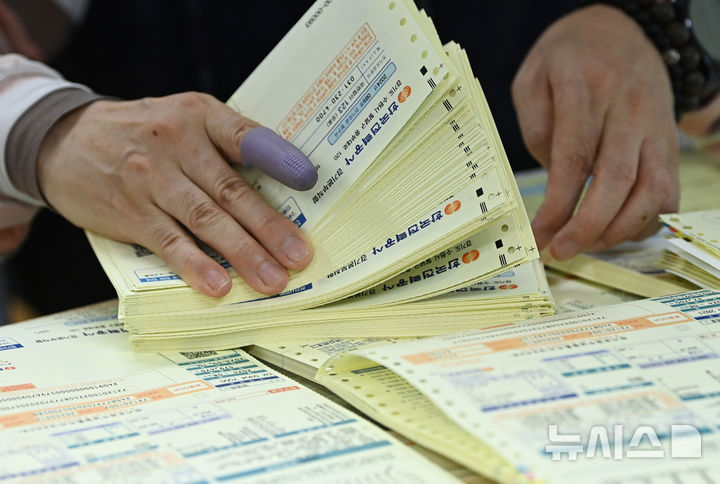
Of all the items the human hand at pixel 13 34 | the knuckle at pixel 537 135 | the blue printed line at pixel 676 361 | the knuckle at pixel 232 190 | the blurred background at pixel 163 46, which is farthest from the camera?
the blurred background at pixel 163 46

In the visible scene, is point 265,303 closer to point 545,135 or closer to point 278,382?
point 278,382

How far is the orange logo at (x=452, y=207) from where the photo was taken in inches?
27.4

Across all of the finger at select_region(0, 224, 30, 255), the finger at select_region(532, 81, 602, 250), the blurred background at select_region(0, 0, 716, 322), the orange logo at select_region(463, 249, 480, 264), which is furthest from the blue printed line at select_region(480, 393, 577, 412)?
the blurred background at select_region(0, 0, 716, 322)

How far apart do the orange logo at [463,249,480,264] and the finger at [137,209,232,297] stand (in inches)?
8.8

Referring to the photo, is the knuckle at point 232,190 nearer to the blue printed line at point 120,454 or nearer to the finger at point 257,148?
the finger at point 257,148

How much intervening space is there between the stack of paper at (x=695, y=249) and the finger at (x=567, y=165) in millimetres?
123

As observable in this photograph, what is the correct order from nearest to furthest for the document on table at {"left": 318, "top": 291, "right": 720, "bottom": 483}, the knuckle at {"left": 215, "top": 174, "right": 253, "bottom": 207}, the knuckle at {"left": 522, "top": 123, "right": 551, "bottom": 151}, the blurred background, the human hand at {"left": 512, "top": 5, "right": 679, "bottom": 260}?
the document on table at {"left": 318, "top": 291, "right": 720, "bottom": 483} < the knuckle at {"left": 215, "top": 174, "right": 253, "bottom": 207} < the human hand at {"left": 512, "top": 5, "right": 679, "bottom": 260} < the knuckle at {"left": 522, "top": 123, "right": 551, "bottom": 151} < the blurred background

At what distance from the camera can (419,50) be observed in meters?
0.69

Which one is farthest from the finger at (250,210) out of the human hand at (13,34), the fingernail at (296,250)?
the human hand at (13,34)

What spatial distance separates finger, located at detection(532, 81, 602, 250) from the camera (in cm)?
92

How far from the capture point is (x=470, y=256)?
72 cm

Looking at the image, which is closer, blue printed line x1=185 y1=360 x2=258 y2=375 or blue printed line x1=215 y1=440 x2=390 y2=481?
blue printed line x1=215 y1=440 x2=390 y2=481

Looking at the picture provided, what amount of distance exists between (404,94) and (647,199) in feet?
1.24

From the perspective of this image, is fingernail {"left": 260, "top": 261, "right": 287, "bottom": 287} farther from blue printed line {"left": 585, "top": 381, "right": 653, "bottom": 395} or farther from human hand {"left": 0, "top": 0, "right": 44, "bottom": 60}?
human hand {"left": 0, "top": 0, "right": 44, "bottom": 60}
